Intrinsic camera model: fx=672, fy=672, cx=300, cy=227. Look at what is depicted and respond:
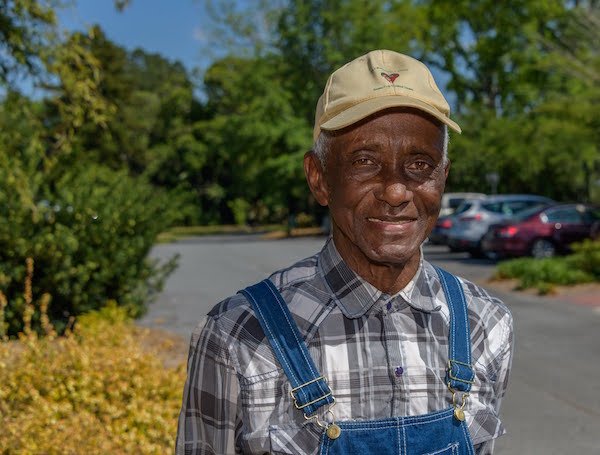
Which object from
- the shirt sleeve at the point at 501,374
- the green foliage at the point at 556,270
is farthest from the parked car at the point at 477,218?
the shirt sleeve at the point at 501,374

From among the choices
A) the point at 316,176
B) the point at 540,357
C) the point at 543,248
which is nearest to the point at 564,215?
the point at 543,248

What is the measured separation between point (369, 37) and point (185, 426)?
32487 mm

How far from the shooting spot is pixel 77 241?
736 cm

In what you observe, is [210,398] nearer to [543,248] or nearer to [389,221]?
[389,221]

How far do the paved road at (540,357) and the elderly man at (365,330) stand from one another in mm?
3889

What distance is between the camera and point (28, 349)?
216 inches

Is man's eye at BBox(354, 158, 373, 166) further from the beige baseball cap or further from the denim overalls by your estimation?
the denim overalls

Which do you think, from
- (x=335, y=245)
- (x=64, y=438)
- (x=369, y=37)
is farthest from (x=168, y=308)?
(x=369, y=37)

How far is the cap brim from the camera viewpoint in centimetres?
147

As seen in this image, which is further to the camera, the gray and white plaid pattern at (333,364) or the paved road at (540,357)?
the paved road at (540,357)

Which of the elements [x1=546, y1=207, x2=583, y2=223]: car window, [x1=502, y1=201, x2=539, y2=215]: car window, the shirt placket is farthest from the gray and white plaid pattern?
[x1=502, y1=201, x2=539, y2=215]: car window

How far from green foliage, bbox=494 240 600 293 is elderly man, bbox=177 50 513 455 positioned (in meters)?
12.2

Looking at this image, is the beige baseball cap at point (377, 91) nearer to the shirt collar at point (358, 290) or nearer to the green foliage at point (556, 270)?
the shirt collar at point (358, 290)

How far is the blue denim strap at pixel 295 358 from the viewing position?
1.43 metres
